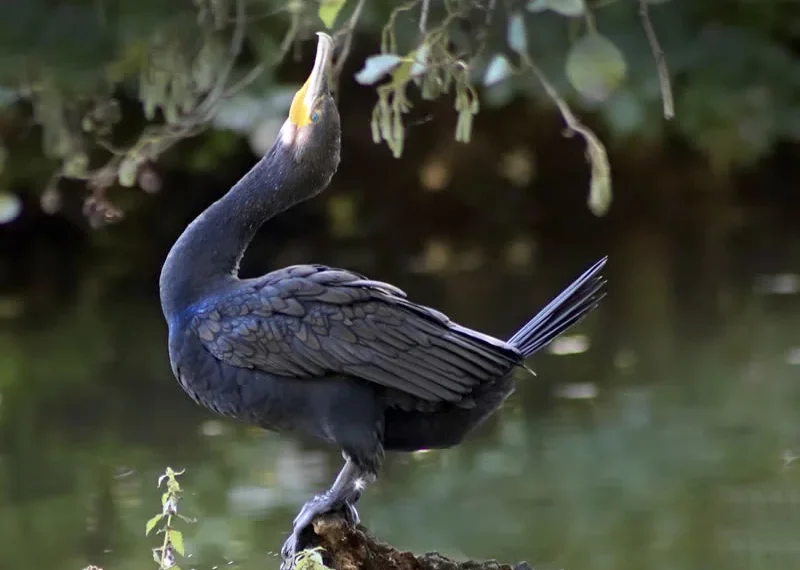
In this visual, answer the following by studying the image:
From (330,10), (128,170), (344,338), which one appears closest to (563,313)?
(344,338)

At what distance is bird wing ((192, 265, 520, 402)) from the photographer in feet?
8.29

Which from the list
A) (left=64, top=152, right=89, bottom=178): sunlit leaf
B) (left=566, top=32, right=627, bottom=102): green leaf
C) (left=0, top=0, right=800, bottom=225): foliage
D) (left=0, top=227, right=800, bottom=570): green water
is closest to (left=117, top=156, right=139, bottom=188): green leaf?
(left=0, top=0, right=800, bottom=225): foliage

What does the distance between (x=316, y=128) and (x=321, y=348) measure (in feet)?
1.44

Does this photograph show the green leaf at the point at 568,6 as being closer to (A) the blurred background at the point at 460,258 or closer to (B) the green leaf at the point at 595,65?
(A) the blurred background at the point at 460,258

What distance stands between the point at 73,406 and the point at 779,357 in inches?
112

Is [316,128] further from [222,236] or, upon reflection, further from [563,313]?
[563,313]

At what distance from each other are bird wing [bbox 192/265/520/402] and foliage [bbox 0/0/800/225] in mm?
630

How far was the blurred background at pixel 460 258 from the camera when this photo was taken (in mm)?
3836

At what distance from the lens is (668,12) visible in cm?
605

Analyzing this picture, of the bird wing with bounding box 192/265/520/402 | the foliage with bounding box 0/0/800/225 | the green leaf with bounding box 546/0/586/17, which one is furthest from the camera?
the foliage with bounding box 0/0/800/225

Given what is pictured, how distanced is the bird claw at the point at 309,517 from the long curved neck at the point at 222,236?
1.49ft

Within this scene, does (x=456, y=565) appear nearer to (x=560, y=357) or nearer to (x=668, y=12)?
(x=560, y=357)

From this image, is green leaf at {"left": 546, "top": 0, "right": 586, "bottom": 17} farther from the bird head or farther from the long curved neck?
the long curved neck

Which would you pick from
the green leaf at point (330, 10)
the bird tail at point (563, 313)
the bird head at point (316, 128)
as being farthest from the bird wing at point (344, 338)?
the green leaf at point (330, 10)
